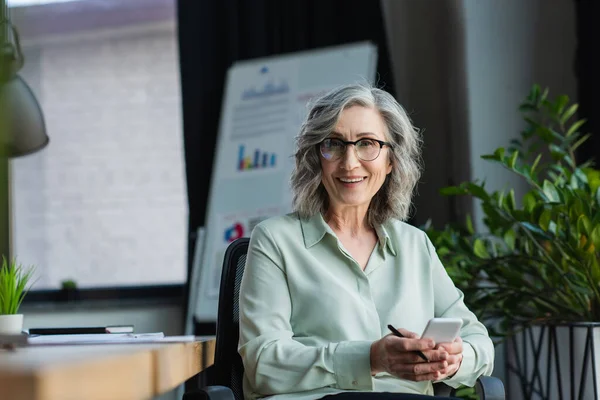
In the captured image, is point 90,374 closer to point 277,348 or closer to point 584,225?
point 277,348

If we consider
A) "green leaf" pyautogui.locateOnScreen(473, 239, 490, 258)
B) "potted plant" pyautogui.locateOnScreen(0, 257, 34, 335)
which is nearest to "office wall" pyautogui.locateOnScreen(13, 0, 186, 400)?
"green leaf" pyautogui.locateOnScreen(473, 239, 490, 258)

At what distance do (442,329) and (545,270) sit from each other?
4.08ft

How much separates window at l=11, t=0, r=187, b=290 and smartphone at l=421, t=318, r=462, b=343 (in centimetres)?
287

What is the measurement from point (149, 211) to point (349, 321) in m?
2.80

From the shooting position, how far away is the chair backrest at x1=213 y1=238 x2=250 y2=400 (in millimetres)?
1704

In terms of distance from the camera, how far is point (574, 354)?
2291 millimetres

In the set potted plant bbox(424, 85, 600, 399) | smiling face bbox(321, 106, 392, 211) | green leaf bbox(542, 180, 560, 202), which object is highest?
smiling face bbox(321, 106, 392, 211)

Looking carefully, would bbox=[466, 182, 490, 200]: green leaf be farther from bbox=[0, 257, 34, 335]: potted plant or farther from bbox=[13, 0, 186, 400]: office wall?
bbox=[13, 0, 186, 400]: office wall

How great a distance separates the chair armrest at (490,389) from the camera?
4.84 ft

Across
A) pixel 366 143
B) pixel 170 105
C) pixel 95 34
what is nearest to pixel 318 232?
pixel 366 143

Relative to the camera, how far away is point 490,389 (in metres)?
1.49

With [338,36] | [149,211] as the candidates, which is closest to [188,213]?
[149,211]

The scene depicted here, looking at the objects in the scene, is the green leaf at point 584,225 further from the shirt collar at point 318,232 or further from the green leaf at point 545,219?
the shirt collar at point 318,232

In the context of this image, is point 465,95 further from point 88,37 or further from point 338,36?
point 88,37
